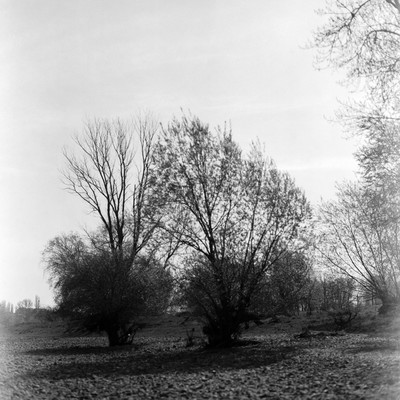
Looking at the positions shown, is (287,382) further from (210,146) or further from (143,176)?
(143,176)

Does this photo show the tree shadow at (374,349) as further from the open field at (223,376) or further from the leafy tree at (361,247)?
the leafy tree at (361,247)

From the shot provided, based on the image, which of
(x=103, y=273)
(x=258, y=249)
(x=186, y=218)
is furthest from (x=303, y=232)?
(x=103, y=273)

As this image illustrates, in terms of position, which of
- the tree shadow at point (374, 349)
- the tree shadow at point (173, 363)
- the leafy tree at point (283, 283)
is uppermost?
the leafy tree at point (283, 283)

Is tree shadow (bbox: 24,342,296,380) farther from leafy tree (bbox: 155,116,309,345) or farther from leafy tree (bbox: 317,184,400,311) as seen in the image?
leafy tree (bbox: 317,184,400,311)

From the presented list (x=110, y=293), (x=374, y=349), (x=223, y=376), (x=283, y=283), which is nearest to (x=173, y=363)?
(x=223, y=376)

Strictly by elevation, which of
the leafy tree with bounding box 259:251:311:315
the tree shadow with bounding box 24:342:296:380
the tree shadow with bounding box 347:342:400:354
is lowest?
the tree shadow with bounding box 347:342:400:354

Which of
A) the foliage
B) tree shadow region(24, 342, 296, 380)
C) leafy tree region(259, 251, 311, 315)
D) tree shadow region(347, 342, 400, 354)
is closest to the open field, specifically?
tree shadow region(24, 342, 296, 380)

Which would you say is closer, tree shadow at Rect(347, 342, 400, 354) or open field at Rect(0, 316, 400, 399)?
open field at Rect(0, 316, 400, 399)

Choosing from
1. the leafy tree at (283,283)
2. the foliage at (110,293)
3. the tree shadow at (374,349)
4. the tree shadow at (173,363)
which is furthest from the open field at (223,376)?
the foliage at (110,293)

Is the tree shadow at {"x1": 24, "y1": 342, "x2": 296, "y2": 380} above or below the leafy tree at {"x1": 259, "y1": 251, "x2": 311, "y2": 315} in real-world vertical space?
below

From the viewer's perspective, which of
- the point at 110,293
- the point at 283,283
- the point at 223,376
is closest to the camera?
the point at 223,376

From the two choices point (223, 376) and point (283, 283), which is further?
point (283, 283)

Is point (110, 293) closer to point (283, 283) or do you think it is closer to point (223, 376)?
point (283, 283)

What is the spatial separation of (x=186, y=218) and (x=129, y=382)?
9.46m
